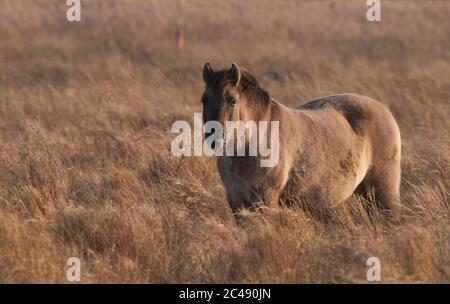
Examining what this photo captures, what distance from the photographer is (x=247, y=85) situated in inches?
228

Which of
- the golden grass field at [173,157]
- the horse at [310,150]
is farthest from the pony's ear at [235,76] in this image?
the golden grass field at [173,157]

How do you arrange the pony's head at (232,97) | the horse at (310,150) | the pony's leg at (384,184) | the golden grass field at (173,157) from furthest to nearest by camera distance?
the pony's leg at (384,184) < the horse at (310,150) < the pony's head at (232,97) < the golden grass field at (173,157)

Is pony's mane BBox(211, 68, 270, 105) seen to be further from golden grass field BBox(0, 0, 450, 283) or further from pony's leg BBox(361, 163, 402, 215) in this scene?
pony's leg BBox(361, 163, 402, 215)

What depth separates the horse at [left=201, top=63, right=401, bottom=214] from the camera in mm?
5707

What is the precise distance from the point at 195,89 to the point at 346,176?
7737 mm

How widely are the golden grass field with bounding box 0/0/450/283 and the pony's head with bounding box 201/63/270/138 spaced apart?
2.37ft

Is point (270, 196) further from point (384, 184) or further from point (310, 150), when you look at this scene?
point (384, 184)

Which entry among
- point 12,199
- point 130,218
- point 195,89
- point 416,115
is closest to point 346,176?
point 130,218

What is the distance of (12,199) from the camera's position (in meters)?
6.66

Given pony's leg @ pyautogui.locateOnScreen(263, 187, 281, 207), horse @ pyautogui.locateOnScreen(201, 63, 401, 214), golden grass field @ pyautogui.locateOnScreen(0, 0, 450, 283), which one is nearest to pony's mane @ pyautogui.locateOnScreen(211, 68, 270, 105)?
horse @ pyautogui.locateOnScreen(201, 63, 401, 214)

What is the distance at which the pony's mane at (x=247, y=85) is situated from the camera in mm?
5645

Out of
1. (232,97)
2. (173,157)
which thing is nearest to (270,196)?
(232,97)

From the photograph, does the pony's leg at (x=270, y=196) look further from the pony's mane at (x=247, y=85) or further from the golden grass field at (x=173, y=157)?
the pony's mane at (x=247, y=85)

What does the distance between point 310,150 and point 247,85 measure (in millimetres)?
739
